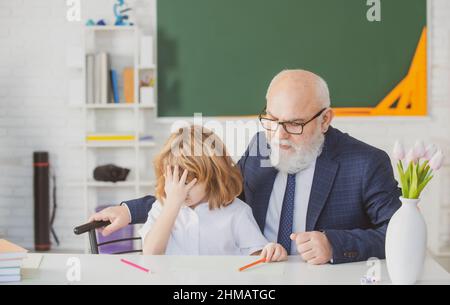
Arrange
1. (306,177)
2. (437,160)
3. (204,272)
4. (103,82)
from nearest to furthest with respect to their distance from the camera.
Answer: (437,160)
(204,272)
(306,177)
(103,82)

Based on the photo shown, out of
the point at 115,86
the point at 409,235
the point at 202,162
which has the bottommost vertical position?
the point at 409,235

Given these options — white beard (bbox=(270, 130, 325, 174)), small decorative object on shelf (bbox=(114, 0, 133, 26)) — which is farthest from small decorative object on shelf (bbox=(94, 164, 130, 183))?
white beard (bbox=(270, 130, 325, 174))

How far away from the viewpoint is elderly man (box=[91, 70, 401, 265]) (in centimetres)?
179

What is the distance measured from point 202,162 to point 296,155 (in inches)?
14.9

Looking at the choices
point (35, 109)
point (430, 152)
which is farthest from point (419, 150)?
point (35, 109)

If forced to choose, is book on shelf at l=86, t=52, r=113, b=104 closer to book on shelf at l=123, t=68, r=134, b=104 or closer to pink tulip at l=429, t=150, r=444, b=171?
book on shelf at l=123, t=68, r=134, b=104

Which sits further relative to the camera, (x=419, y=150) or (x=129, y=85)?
(x=129, y=85)

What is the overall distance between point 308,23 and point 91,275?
2827 mm

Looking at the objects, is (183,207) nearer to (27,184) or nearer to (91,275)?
(91,275)

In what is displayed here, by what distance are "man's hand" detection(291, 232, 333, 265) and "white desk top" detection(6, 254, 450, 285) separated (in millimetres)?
19

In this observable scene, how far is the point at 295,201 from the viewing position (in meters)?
1.89

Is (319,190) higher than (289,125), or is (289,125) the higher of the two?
(289,125)

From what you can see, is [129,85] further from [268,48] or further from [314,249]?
[314,249]
